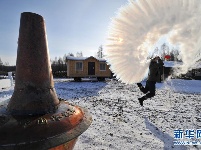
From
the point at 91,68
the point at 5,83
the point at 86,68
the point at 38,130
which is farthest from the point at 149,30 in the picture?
the point at 91,68

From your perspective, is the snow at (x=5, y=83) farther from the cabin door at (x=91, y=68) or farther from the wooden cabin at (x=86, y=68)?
the cabin door at (x=91, y=68)

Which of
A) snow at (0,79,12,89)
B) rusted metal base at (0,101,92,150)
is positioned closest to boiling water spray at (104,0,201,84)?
rusted metal base at (0,101,92,150)

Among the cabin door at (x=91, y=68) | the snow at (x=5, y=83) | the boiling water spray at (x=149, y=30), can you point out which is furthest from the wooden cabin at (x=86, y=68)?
the boiling water spray at (x=149, y=30)

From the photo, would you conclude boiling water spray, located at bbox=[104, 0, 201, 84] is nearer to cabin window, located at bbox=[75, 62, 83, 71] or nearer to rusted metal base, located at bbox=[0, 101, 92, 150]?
rusted metal base, located at bbox=[0, 101, 92, 150]

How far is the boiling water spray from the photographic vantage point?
117 inches

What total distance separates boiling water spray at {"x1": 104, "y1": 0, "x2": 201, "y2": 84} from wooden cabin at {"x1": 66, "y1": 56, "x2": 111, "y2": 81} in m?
25.0

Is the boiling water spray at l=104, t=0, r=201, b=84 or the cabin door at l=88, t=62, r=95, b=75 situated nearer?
the boiling water spray at l=104, t=0, r=201, b=84

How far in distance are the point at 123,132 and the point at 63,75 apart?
3970 centimetres

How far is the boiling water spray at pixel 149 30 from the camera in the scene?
117 inches

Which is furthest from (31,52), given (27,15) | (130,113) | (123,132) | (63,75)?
(63,75)

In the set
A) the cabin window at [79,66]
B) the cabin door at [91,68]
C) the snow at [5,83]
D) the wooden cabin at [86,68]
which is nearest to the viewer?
the snow at [5,83]

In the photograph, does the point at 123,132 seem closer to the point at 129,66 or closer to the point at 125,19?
the point at 129,66

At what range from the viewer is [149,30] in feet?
10.7

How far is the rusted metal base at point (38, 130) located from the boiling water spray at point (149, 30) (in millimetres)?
1349
